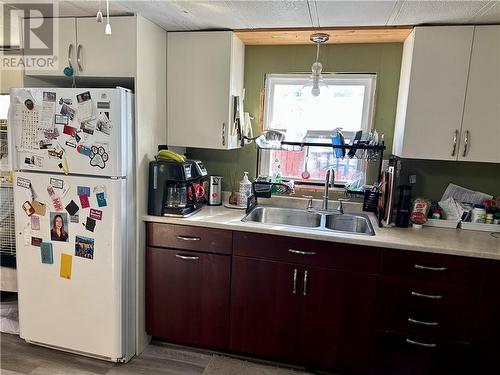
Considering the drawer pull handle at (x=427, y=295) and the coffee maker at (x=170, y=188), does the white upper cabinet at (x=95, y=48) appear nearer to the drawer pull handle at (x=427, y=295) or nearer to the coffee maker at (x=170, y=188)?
the coffee maker at (x=170, y=188)

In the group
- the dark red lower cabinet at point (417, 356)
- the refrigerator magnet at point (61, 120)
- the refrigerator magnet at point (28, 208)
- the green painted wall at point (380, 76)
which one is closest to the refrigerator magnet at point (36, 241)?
the refrigerator magnet at point (28, 208)

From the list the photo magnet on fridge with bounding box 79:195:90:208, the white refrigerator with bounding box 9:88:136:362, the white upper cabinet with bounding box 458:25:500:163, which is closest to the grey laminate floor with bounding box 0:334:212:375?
the white refrigerator with bounding box 9:88:136:362

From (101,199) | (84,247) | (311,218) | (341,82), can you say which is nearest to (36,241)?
(84,247)

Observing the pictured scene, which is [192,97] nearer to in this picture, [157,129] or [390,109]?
[157,129]

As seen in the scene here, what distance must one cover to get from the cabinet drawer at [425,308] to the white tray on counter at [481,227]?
0.52 meters

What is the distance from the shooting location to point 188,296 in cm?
213

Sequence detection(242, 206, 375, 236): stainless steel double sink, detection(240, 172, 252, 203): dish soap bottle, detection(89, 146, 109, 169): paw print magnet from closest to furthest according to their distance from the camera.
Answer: detection(89, 146, 109, 169): paw print magnet, detection(242, 206, 375, 236): stainless steel double sink, detection(240, 172, 252, 203): dish soap bottle

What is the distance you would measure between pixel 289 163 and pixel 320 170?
0.24m

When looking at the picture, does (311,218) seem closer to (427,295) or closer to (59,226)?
(427,295)

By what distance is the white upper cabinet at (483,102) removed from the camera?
1856mm

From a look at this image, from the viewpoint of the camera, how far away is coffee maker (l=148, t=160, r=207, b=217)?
81.7 inches

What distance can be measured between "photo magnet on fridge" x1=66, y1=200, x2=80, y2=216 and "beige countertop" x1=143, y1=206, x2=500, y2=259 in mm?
402

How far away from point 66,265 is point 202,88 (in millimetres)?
1415

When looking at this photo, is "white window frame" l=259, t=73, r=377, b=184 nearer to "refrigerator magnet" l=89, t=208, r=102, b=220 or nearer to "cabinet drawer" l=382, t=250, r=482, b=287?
"cabinet drawer" l=382, t=250, r=482, b=287
